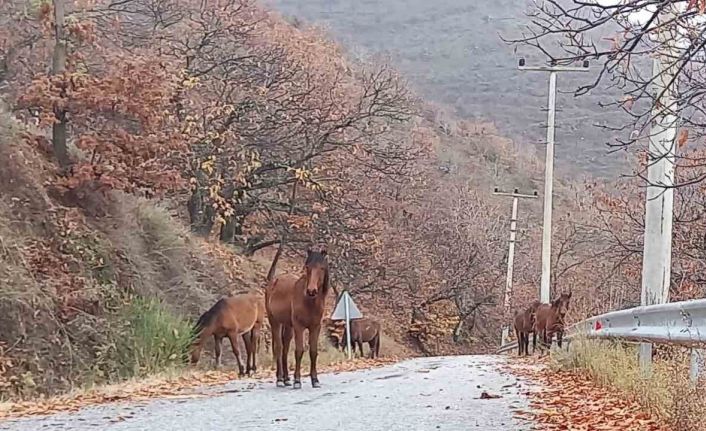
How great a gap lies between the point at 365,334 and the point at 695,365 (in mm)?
29003

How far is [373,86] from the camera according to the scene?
3134 centimetres

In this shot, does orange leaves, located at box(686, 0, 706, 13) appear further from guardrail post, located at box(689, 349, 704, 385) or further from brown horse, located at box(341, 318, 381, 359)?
brown horse, located at box(341, 318, 381, 359)

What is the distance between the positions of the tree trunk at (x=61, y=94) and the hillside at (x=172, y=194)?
10 cm

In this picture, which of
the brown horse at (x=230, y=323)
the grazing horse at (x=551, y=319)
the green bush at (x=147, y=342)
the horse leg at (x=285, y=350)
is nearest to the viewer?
the horse leg at (x=285, y=350)

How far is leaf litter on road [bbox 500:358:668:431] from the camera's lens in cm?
878

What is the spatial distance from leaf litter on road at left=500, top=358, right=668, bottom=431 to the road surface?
0.25 meters

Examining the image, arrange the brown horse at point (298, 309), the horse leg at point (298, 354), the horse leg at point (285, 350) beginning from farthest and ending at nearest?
the horse leg at point (285, 350), the horse leg at point (298, 354), the brown horse at point (298, 309)

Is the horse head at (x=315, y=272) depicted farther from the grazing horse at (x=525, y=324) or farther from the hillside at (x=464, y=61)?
the hillside at (x=464, y=61)

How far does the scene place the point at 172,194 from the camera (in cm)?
2542

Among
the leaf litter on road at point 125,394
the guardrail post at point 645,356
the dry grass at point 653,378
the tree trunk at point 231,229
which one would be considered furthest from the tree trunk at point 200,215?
the guardrail post at point 645,356

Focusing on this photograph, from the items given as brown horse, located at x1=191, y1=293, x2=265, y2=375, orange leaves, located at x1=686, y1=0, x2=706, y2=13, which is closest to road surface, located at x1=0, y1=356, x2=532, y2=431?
orange leaves, located at x1=686, y1=0, x2=706, y2=13

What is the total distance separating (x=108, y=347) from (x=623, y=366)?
8.98m

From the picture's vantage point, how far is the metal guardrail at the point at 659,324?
7727 mm

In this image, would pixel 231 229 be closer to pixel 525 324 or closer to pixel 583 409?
pixel 525 324
